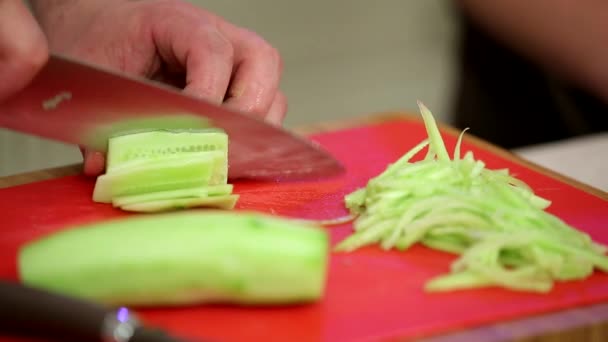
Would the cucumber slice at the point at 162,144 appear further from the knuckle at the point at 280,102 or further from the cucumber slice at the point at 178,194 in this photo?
the knuckle at the point at 280,102

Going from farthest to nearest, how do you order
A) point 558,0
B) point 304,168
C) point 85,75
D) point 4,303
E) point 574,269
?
point 558,0 < point 304,168 < point 85,75 < point 574,269 < point 4,303

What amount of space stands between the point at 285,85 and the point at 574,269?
1.68 metres

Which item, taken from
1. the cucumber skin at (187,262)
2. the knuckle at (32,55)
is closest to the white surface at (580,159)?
the cucumber skin at (187,262)

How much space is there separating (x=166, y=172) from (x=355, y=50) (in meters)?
1.52

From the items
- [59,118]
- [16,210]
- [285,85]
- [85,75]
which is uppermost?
[85,75]

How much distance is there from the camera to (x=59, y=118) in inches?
61.4

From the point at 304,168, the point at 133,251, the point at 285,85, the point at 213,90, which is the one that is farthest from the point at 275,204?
the point at 285,85

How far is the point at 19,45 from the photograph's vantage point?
4.23ft

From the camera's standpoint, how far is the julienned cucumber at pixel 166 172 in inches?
59.2

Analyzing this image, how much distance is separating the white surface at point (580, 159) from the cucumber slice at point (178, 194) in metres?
0.88

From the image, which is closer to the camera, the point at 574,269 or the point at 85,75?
the point at 574,269

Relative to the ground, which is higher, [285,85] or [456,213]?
[456,213]

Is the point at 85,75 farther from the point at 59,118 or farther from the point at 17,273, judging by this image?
A: the point at 17,273

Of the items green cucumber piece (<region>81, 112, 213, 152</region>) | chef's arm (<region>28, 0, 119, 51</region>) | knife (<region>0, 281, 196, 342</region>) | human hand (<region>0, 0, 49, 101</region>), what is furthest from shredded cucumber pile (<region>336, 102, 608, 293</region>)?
chef's arm (<region>28, 0, 119, 51</region>)
